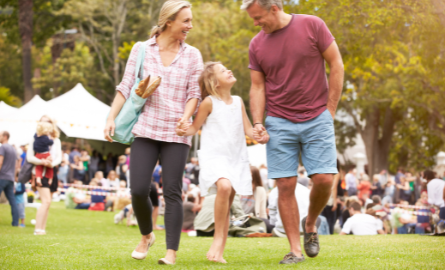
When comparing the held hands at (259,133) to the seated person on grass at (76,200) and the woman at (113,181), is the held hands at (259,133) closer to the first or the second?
the seated person on grass at (76,200)

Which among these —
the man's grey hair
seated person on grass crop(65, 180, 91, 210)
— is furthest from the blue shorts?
seated person on grass crop(65, 180, 91, 210)

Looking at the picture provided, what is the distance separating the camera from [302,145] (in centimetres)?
429

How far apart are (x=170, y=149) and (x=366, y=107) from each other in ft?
83.7

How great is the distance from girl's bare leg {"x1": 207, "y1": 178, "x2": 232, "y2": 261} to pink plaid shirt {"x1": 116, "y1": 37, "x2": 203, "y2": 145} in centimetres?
46

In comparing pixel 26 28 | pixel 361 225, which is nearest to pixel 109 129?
pixel 361 225

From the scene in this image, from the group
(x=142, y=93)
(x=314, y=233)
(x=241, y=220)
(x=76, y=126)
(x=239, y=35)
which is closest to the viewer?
(x=142, y=93)

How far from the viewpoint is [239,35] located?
28156mm

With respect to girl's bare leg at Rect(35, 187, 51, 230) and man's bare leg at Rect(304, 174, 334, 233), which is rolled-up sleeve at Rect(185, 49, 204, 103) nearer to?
man's bare leg at Rect(304, 174, 334, 233)

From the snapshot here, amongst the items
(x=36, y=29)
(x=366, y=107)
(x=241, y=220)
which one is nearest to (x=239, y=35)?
(x=366, y=107)

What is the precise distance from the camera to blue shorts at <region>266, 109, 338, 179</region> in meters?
4.16

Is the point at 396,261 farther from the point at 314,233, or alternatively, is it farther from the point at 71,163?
the point at 71,163

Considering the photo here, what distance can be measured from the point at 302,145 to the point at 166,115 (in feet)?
3.79

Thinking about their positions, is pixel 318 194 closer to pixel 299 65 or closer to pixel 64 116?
pixel 299 65

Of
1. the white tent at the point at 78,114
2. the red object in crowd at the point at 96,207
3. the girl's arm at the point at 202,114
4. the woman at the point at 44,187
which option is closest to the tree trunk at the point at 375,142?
the white tent at the point at 78,114
